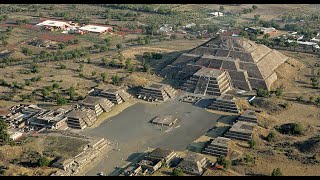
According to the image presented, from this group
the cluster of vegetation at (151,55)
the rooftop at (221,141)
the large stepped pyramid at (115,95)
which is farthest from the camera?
the cluster of vegetation at (151,55)

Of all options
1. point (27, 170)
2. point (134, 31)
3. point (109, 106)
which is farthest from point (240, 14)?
point (27, 170)

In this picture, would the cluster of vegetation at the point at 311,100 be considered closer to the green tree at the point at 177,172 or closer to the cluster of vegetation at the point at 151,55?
the green tree at the point at 177,172

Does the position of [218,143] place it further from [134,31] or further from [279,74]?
[134,31]

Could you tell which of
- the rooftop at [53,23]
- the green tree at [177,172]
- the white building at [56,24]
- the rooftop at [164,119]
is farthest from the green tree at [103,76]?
the rooftop at [53,23]

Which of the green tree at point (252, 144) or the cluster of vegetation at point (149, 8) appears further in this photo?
the cluster of vegetation at point (149, 8)

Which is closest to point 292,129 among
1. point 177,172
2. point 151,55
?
point 177,172

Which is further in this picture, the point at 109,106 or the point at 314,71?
the point at 314,71

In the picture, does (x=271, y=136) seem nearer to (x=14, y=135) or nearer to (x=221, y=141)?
(x=221, y=141)
